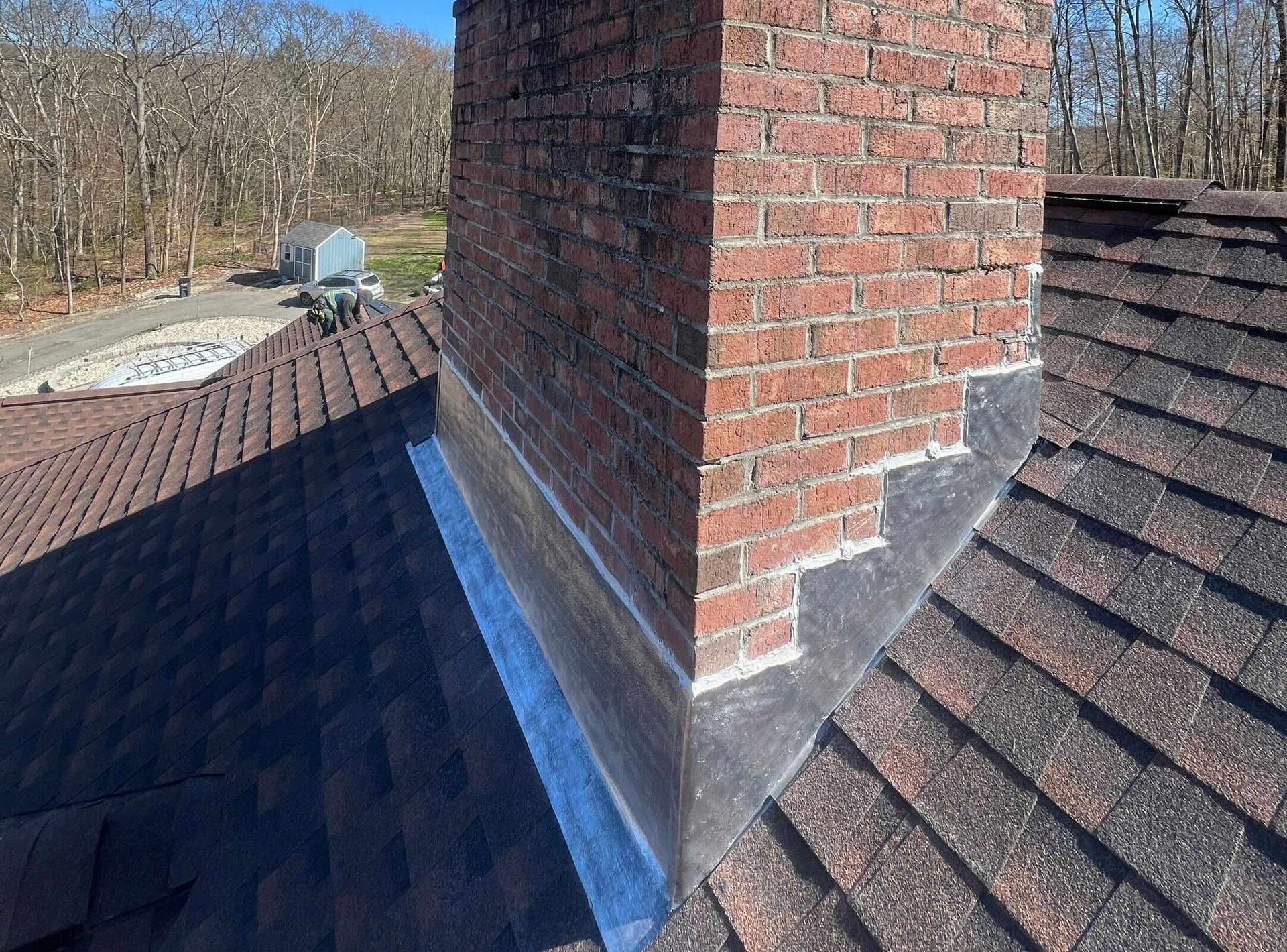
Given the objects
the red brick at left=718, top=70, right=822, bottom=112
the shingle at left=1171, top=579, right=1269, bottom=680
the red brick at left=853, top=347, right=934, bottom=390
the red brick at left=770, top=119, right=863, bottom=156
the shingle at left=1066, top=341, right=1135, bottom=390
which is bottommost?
the shingle at left=1171, top=579, right=1269, bottom=680

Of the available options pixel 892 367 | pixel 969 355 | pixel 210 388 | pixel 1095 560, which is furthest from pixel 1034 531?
pixel 210 388

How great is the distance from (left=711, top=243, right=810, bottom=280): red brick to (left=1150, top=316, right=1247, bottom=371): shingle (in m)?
1.10

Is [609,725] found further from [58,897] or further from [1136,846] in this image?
[58,897]

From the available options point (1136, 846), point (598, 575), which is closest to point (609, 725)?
point (598, 575)

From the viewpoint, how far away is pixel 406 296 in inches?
1191

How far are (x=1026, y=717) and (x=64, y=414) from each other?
32.7 feet

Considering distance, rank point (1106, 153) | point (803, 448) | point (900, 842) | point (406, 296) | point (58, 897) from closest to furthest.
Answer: point (900, 842)
point (803, 448)
point (58, 897)
point (1106, 153)
point (406, 296)

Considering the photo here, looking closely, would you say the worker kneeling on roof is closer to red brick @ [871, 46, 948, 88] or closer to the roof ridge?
the roof ridge

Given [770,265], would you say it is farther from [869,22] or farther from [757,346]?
[869,22]

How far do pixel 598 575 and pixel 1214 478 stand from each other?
51.7 inches

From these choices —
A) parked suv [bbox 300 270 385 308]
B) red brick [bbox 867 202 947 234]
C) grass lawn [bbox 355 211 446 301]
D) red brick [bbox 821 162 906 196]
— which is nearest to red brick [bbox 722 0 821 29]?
red brick [bbox 821 162 906 196]

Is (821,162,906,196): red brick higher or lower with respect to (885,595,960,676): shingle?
higher

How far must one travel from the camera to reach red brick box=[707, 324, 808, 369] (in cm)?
144

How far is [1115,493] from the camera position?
1814 mm
